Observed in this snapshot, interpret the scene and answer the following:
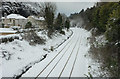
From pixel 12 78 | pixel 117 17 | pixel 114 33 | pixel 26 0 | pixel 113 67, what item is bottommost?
pixel 12 78

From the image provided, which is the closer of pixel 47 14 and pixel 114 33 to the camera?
pixel 114 33

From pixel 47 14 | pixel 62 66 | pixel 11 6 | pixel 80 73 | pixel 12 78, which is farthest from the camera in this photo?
pixel 11 6

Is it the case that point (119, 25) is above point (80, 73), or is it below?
above

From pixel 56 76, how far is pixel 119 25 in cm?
652

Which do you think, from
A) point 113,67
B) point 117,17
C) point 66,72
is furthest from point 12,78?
point 117,17

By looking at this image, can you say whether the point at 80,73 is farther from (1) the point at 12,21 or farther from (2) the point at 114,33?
Result: (1) the point at 12,21

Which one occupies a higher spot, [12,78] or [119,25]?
[119,25]

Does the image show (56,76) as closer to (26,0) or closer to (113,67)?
(113,67)

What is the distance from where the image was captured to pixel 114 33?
902 centimetres

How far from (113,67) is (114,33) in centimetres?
286

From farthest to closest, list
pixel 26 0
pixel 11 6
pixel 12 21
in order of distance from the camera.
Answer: pixel 26 0, pixel 11 6, pixel 12 21

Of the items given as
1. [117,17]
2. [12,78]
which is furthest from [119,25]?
[12,78]

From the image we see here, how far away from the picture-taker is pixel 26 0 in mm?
72375

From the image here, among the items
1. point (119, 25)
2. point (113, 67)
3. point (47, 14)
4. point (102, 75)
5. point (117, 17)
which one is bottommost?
point (102, 75)
